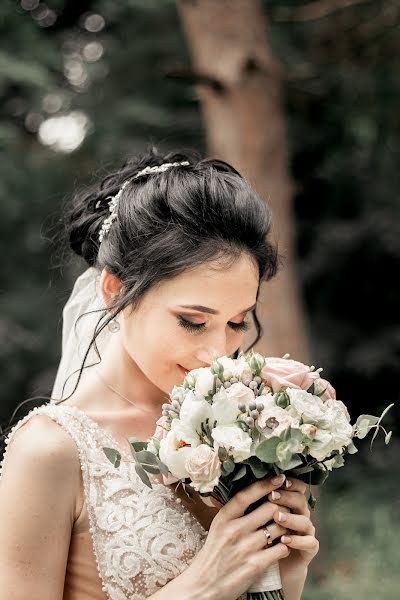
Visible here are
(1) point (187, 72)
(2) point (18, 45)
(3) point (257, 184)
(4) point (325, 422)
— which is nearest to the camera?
(4) point (325, 422)

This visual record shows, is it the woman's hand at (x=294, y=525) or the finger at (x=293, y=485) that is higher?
the finger at (x=293, y=485)

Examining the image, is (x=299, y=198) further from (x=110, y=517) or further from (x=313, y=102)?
(x=110, y=517)

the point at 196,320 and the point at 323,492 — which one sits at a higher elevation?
the point at 196,320

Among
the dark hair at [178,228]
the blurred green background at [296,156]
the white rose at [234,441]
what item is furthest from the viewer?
the blurred green background at [296,156]

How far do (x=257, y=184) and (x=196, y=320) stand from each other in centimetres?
378

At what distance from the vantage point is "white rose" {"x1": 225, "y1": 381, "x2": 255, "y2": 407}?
7.36 ft

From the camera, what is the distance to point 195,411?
7.34 feet

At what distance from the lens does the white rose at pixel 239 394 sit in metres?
2.24

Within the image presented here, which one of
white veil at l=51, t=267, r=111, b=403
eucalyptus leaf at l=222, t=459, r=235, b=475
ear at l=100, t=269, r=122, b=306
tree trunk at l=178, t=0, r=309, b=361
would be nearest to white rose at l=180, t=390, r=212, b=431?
eucalyptus leaf at l=222, t=459, r=235, b=475

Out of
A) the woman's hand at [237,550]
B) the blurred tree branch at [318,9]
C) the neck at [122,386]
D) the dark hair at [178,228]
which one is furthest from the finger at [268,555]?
the blurred tree branch at [318,9]

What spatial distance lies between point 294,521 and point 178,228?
0.92m

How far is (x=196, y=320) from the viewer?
255 centimetres

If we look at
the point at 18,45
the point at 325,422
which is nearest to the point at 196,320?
the point at 325,422

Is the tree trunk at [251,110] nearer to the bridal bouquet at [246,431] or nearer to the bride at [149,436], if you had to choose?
the bride at [149,436]
